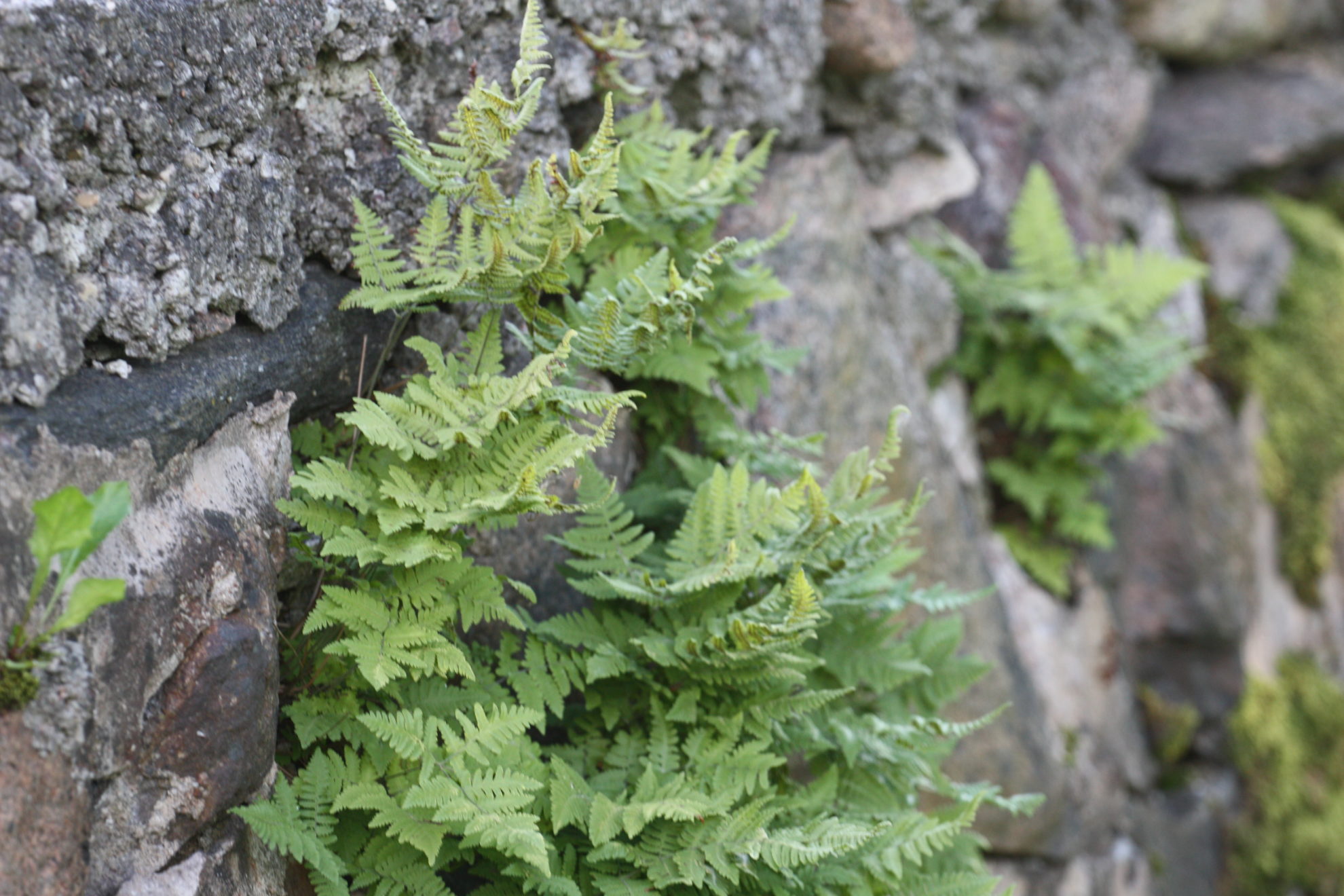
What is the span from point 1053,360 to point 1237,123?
3376 mm

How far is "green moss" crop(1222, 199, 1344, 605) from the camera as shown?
6.66m

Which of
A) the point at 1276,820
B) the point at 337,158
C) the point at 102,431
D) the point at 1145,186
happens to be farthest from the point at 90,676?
the point at 1145,186

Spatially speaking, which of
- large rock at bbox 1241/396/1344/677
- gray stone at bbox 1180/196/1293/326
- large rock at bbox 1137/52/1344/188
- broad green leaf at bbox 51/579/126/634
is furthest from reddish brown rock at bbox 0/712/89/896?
large rock at bbox 1137/52/1344/188

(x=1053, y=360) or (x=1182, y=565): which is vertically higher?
(x=1053, y=360)

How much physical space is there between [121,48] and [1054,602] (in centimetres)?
461

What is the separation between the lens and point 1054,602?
203 inches

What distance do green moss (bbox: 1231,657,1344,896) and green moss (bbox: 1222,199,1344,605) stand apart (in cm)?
101

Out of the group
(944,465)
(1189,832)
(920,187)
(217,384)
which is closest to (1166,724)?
(1189,832)

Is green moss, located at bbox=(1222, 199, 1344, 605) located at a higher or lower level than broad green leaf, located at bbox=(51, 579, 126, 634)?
lower

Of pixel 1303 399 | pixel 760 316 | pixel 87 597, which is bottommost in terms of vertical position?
pixel 1303 399

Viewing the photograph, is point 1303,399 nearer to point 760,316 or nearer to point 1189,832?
point 1189,832

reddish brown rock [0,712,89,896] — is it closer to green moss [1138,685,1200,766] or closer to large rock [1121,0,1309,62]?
green moss [1138,685,1200,766]

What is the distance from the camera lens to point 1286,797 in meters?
5.98

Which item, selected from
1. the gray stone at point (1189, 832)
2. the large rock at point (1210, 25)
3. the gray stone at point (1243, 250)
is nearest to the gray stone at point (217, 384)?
the gray stone at point (1189, 832)
